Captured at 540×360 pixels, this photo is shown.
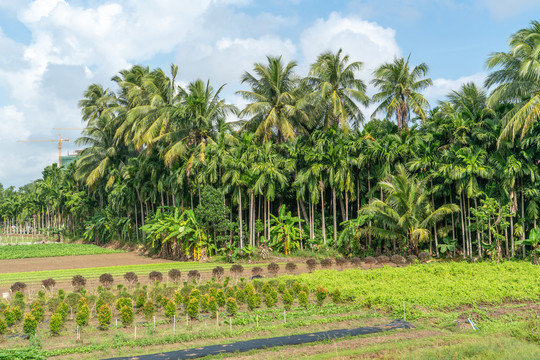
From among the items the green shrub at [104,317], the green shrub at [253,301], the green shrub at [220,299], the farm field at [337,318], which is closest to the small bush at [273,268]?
the farm field at [337,318]

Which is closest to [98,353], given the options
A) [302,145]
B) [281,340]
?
[281,340]

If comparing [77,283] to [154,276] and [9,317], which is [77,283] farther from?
[9,317]

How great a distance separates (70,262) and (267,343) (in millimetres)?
31067

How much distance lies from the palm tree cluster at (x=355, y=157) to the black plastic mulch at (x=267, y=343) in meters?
17.7

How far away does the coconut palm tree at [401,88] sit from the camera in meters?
37.4

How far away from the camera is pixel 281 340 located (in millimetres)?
12969

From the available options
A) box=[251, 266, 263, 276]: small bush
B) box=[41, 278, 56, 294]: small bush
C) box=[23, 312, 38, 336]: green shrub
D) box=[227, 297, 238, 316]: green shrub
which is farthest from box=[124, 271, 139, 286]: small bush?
box=[23, 312, 38, 336]: green shrub

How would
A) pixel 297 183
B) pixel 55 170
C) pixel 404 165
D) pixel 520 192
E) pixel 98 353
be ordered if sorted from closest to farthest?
A: pixel 98 353 < pixel 520 192 < pixel 404 165 < pixel 297 183 < pixel 55 170

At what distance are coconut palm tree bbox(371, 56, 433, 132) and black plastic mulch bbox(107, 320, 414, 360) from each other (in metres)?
26.1

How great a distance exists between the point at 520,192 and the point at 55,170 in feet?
233

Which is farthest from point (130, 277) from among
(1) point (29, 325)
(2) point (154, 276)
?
(1) point (29, 325)

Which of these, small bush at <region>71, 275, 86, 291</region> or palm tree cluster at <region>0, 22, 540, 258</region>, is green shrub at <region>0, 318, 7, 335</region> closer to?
small bush at <region>71, 275, 86, 291</region>

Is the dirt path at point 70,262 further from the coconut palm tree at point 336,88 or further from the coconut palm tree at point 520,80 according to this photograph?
the coconut palm tree at point 520,80

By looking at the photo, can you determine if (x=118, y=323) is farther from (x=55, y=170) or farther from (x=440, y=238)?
(x=55, y=170)
